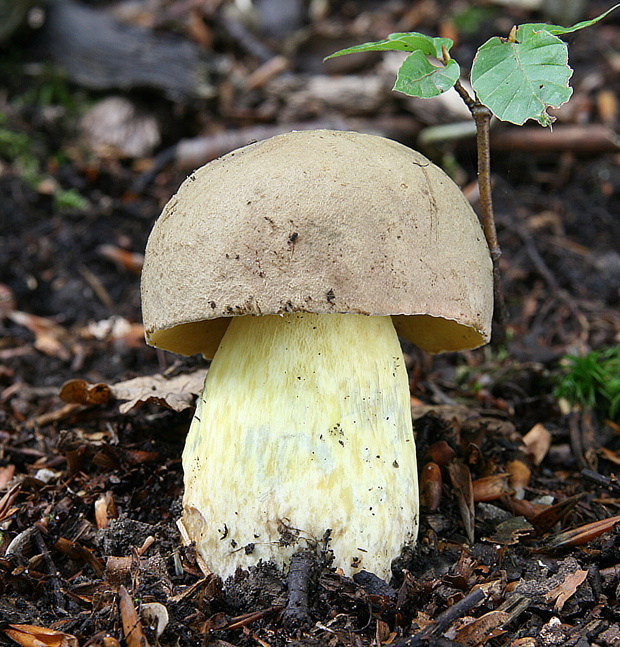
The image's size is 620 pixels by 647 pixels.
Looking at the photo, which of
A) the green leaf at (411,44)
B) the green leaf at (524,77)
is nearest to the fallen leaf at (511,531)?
the green leaf at (524,77)

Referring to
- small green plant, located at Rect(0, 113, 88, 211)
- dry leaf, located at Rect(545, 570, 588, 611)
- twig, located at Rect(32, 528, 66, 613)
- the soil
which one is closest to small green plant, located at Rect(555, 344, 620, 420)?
the soil

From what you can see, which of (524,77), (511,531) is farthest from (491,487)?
(524,77)

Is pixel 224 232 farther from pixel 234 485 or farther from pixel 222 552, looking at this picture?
pixel 222 552

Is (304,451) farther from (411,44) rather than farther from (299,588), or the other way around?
(411,44)

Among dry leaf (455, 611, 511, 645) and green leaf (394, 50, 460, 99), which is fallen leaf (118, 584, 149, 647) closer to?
dry leaf (455, 611, 511, 645)

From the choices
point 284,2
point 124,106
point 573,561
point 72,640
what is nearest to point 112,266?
point 124,106

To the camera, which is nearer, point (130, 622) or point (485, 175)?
point (130, 622)
